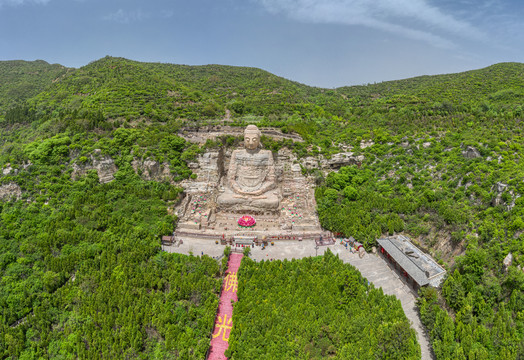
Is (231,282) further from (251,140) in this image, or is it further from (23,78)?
(23,78)

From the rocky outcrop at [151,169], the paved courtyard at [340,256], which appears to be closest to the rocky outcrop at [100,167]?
the rocky outcrop at [151,169]

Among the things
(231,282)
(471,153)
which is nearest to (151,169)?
(231,282)

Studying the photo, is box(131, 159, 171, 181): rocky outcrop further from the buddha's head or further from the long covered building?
the long covered building

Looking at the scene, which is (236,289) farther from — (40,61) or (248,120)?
(40,61)

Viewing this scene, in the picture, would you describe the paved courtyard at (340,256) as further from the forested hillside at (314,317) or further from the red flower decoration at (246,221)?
the red flower decoration at (246,221)

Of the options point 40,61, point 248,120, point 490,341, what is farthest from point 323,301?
point 40,61

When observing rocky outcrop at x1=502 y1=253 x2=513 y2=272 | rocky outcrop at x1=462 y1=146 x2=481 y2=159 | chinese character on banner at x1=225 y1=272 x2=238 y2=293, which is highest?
rocky outcrop at x1=462 y1=146 x2=481 y2=159

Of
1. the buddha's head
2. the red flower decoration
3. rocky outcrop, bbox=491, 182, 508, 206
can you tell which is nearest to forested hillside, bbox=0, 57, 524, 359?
rocky outcrop, bbox=491, 182, 508, 206
